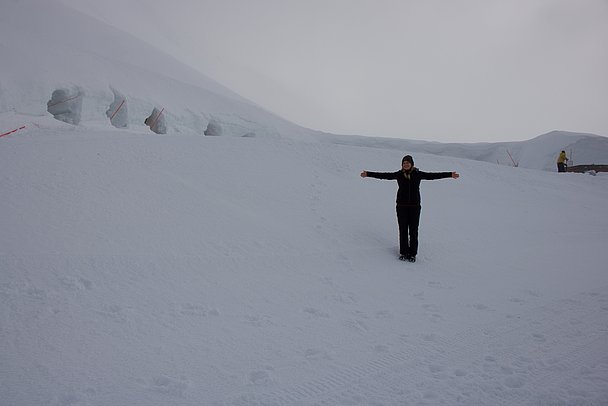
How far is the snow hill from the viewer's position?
2.13 meters

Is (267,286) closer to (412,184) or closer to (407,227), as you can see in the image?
(407,227)

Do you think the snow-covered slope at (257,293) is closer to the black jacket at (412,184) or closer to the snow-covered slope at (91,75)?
the black jacket at (412,184)

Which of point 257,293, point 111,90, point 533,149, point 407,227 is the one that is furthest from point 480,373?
point 533,149

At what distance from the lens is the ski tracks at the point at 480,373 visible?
78.5 inches

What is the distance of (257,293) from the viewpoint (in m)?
3.46

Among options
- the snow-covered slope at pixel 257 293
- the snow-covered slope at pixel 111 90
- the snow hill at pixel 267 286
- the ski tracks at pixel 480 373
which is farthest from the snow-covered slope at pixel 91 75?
the ski tracks at pixel 480 373

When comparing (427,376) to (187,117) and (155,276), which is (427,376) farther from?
(187,117)

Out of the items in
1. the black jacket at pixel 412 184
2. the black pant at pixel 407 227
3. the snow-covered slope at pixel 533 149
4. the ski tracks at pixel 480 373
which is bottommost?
the ski tracks at pixel 480 373

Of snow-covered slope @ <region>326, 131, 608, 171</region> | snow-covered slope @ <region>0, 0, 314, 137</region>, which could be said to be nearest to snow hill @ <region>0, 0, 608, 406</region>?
snow-covered slope @ <region>0, 0, 314, 137</region>

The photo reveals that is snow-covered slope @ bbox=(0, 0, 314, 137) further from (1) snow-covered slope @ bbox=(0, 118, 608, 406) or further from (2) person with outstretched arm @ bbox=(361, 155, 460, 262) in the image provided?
(2) person with outstretched arm @ bbox=(361, 155, 460, 262)

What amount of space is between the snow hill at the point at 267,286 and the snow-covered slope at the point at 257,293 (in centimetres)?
2

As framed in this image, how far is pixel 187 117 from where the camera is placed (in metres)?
22.6

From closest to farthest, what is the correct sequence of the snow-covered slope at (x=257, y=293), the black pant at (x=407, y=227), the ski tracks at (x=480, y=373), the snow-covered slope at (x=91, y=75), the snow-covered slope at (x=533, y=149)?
the ski tracks at (x=480, y=373) → the snow-covered slope at (x=257, y=293) → the black pant at (x=407, y=227) → the snow-covered slope at (x=91, y=75) → the snow-covered slope at (x=533, y=149)

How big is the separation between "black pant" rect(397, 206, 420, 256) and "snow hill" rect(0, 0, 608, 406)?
0.25 m
